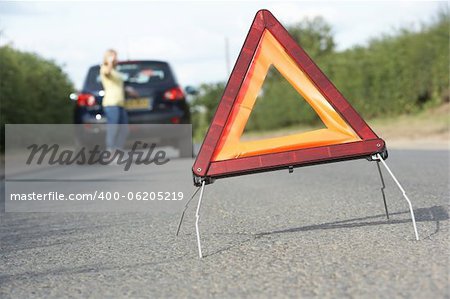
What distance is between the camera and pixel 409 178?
357 inches

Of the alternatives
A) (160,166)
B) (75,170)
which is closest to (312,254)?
(160,166)

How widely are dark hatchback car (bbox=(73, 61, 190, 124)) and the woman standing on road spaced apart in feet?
2.29

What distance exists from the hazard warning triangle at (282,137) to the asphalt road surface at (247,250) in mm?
516

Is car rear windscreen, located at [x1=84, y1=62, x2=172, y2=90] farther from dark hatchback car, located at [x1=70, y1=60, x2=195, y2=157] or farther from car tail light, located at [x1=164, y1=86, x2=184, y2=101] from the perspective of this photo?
car tail light, located at [x1=164, y1=86, x2=184, y2=101]

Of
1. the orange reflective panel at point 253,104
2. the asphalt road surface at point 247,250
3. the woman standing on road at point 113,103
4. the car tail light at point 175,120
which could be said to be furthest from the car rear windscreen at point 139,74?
the orange reflective panel at point 253,104

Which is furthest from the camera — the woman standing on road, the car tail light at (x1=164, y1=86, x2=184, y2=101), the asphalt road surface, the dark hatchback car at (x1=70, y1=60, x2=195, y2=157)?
the car tail light at (x1=164, y1=86, x2=184, y2=101)

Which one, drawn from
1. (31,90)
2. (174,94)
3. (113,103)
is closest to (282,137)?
(113,103)

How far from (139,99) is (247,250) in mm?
A: 9382

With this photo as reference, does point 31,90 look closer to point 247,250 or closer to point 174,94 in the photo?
point 174,94

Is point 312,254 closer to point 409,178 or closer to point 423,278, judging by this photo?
point 423,278

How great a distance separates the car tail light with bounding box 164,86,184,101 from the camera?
1392 cm

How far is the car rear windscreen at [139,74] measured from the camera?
551 inches

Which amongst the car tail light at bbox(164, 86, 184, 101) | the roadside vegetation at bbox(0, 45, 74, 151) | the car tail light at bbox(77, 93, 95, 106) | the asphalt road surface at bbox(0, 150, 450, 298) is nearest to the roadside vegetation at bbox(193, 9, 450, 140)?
the roadside vegetation at bbox(0, 45, 74, 151)

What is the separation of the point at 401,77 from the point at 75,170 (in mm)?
16691
